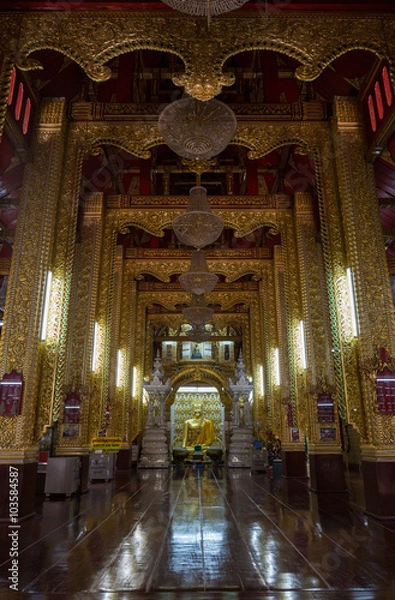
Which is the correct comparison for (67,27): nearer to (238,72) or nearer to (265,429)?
(238,72)

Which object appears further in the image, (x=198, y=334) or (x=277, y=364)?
(x=198, y=334)

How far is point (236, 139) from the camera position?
9.02 m

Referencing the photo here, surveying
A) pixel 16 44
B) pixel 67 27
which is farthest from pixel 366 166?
pixel 16 44

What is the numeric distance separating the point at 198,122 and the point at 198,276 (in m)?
5.13

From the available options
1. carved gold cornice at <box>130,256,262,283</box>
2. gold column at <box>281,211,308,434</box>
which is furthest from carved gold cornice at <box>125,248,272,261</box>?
gold column at <box>281,211,308,434</box>

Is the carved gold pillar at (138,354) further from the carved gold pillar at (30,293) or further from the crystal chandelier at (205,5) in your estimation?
the crystal chandelier at (205,5)

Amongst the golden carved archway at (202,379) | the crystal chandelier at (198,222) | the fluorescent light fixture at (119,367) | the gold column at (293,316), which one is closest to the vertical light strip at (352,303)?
the crystal chandelier at (198,222)

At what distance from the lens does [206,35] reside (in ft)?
22.6

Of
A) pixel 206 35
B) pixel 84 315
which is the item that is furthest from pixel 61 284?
pixel 206 35

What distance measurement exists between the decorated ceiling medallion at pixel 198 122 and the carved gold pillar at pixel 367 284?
2.44m

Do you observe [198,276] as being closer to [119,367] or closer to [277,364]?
[277,364]

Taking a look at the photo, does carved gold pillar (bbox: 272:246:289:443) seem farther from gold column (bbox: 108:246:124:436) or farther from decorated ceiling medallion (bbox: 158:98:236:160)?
decorated ceiling medallion (bbox: 158:98:236:160)

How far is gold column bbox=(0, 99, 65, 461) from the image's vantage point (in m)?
6.52

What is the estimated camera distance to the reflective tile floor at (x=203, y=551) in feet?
11.5
